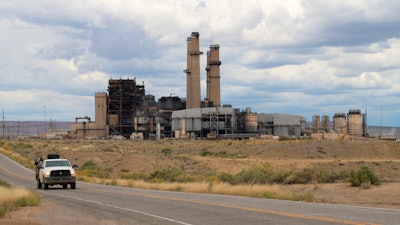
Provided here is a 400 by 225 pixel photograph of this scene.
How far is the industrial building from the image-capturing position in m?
127

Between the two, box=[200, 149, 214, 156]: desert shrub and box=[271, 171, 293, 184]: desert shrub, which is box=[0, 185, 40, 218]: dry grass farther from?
box=[200, 149, 214, 156]: desert shrub

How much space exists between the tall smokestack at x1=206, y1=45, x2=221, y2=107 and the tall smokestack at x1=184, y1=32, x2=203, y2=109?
4.67 m

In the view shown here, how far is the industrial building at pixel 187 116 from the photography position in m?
127

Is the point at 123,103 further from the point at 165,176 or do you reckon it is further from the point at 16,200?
the point at 16,200

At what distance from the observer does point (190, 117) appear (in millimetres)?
127938

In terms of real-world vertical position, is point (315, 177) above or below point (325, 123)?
below

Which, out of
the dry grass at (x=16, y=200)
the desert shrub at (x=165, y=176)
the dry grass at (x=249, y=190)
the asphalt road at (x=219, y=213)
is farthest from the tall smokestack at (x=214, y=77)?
the asphalt road at (x=219, y=213)

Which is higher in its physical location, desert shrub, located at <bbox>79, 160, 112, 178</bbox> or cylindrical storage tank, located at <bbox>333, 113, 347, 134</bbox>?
cylindrical storage tank, located at <bbox>333, 113, 347, 134</bbox>

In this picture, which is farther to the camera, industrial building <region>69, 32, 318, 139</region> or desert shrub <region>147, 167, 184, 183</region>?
industrial building <region>69, 32, 318, 139</region>

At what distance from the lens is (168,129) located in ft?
465

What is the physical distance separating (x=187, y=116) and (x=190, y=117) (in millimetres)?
697

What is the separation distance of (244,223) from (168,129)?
127 meters

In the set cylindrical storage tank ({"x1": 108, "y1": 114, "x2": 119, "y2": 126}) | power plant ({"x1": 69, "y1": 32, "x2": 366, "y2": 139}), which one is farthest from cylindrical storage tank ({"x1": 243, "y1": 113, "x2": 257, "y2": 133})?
cylindrical storage tank ({"x1": 108, "y1": 114, "x2": 119, "y2": 126})

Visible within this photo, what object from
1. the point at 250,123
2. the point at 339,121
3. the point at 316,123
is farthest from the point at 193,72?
the point at 339,121
